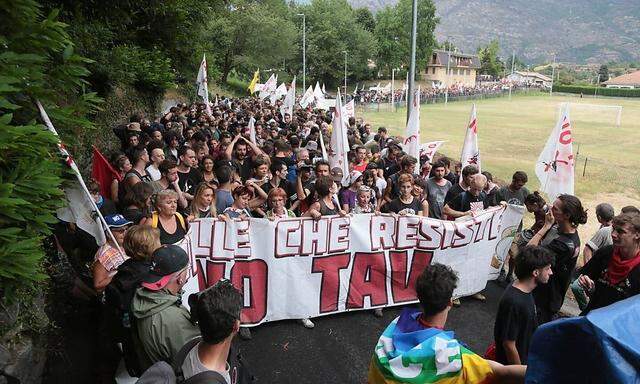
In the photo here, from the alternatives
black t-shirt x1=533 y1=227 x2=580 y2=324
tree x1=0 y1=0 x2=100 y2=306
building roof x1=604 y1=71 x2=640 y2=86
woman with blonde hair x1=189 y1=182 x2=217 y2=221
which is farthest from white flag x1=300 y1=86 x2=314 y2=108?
building roof x1=604 y1=71 x2=640 y2=86

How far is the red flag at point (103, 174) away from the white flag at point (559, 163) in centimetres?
585

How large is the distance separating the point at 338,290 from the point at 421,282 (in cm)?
308

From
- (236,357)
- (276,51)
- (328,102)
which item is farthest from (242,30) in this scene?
(236,357)

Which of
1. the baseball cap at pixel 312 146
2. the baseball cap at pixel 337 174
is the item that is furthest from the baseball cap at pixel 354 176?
the baseball cap at pixel 312 146

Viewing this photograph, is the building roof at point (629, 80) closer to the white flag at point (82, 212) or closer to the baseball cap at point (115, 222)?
the baseball cap at point (115, 222)

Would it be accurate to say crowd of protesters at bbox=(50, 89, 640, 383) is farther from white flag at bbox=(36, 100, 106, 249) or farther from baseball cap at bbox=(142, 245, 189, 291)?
white flag at bbox=(36, 100, 106, 249)

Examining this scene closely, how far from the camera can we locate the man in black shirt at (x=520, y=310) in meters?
3.19

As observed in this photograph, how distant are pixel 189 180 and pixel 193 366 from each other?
5.04 meters

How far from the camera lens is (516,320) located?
10.5 feet

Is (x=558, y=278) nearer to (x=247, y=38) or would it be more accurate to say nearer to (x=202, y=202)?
(x=202, y=202)

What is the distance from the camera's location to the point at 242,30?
183 feet

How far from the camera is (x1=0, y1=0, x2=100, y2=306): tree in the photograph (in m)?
3.00

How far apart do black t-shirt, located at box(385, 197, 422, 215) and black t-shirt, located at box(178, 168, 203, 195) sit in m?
Answer: 2.91

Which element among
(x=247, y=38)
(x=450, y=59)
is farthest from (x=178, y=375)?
(x=450, y=59)
